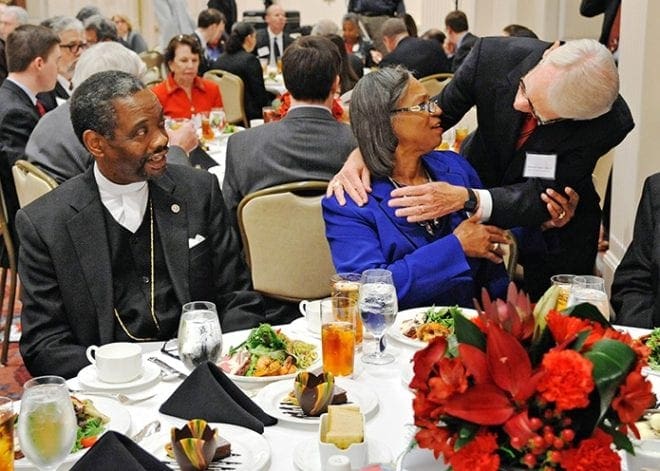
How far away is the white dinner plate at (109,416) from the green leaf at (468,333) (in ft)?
2.42

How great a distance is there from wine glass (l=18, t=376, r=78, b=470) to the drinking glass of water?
1080 millimetres

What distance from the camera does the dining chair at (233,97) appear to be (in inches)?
309

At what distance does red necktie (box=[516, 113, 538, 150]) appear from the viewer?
328 cm

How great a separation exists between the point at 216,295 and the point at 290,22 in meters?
11.0

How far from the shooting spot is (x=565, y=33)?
866cm

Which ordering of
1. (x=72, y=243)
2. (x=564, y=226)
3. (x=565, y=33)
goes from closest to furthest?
(x=72, y=243), (x=564, y=226), (x=565, y=33)

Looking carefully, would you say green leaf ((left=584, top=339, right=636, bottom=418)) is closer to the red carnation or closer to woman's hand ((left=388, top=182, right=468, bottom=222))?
the red carnation

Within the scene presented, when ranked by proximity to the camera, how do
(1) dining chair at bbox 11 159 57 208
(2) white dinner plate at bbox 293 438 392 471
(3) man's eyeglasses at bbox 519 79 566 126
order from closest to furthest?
1. (2) white dinner plate at bbox 293 438 392 471
2. (3) man's eyeglasses at bbox 519 79 566 126
3. (1) dining chair at bbox 11 159 57 208

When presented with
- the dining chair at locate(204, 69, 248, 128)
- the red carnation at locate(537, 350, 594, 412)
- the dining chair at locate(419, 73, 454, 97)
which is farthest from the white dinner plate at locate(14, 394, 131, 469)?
the dining chair at locate(204, 69, 248, 128)

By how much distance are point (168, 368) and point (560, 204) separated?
1674 millimetres

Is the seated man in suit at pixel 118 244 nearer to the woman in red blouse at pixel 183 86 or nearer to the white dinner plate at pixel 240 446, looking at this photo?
the white dinner plate at pixel 240 446

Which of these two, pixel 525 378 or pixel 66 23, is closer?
pixel 525 378

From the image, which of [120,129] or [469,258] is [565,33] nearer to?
[469,258]

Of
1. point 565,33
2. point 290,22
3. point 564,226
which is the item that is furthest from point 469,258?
point 290,22
